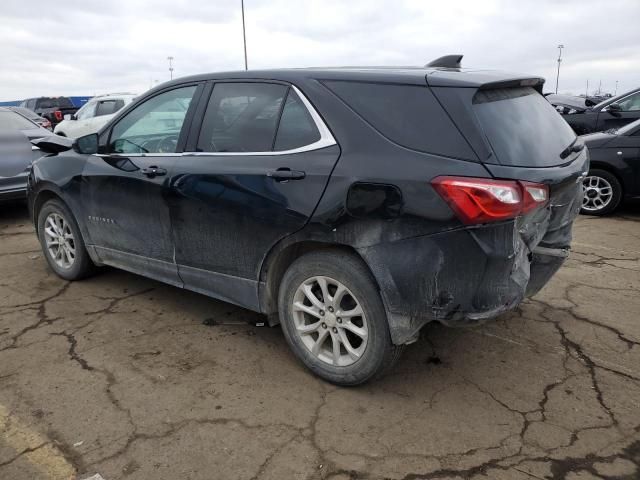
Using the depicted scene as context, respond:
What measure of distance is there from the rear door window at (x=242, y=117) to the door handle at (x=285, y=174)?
185 millimetres

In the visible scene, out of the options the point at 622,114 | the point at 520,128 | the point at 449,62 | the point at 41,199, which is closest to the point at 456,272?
the point at 520,128

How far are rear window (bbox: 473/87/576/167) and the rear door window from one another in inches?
45.9

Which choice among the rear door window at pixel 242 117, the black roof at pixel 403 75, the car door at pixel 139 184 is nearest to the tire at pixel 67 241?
the car door at pixel 139 184

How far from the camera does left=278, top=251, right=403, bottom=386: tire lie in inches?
108

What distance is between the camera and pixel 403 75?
109 inches

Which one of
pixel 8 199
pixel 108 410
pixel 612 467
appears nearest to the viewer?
pixel 612 467

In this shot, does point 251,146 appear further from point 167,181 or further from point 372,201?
point 372,201

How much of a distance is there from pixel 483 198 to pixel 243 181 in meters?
1.39

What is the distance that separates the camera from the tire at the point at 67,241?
14.7 feet

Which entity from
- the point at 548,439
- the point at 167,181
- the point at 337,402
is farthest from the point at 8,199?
the point at 548,439

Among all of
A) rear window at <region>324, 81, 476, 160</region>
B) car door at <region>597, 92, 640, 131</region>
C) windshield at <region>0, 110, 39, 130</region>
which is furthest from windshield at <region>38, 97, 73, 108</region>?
rear window at <region>324, 81, 476, 160</region>

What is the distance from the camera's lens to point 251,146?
3146 mm

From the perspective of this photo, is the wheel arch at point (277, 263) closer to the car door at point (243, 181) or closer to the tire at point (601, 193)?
the car door at point (243, 181)

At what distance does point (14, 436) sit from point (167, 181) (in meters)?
1.70
